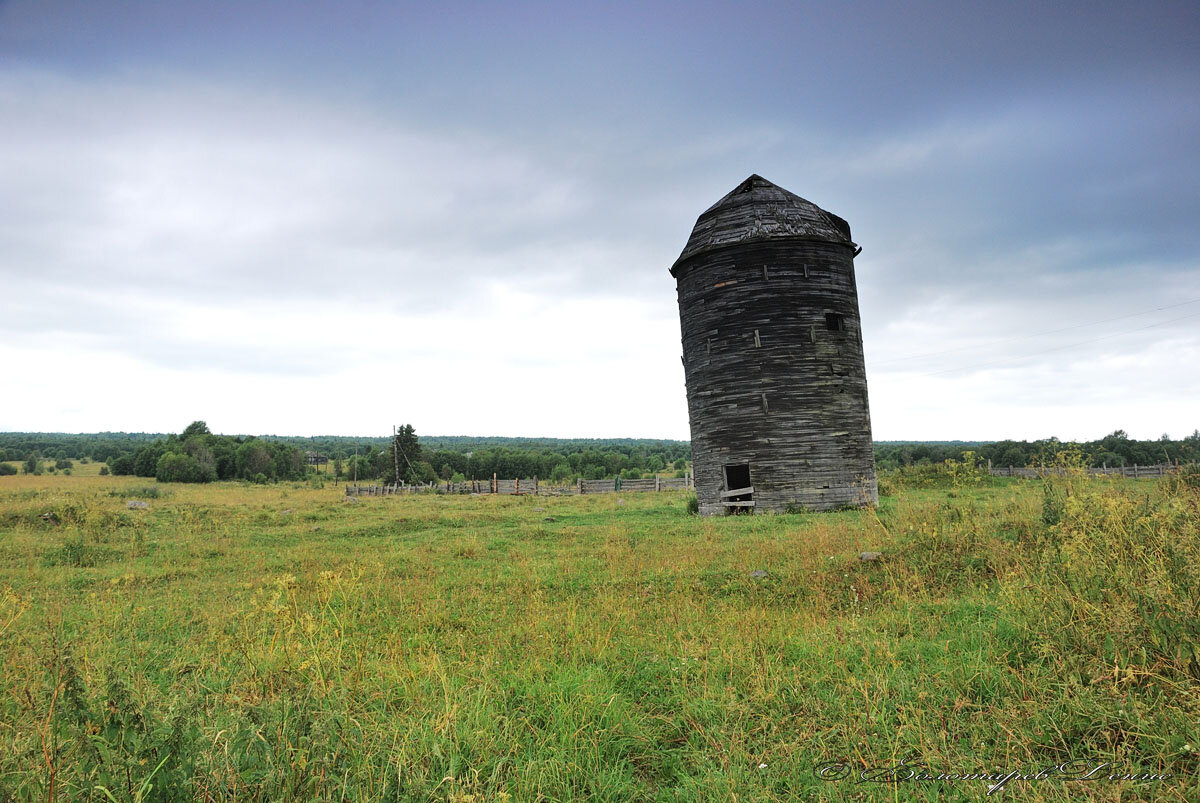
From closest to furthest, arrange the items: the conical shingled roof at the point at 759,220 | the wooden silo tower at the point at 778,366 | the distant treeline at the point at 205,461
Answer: the wooden silo tower at the point at 778,366 → the conical shingled roof at the point at 759,220 → the distant treeline at the point at 205,461

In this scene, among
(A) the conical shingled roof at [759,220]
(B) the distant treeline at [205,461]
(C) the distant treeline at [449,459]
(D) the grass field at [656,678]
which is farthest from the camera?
(B) the distant treeline at [205,461]

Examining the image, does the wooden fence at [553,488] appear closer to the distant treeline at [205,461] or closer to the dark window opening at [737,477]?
the dark window opening at [737,477]

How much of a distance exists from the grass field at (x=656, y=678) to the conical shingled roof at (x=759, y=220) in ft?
41.9

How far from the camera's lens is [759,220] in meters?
20.9

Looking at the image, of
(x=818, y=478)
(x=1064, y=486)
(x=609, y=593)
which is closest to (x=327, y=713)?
(x=609, y=593)

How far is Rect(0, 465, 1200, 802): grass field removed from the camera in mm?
3414

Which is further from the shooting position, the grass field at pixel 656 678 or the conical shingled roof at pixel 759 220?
the conical shingled roof at pixel 759 220

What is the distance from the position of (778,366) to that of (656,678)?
52.2 ft

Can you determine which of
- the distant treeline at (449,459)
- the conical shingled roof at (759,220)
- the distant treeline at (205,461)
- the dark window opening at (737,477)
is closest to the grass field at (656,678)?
the dark window opening at (737,477)

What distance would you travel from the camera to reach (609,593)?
8703 mm

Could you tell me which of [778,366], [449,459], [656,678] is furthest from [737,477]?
[449,459]

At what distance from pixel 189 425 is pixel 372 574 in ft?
369

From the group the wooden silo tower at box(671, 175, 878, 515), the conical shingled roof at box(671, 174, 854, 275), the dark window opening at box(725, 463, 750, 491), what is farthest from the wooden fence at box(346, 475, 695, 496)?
the conical shingled roof at box(671, 174, 854, 275)

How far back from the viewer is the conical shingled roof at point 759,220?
67.6 ft
